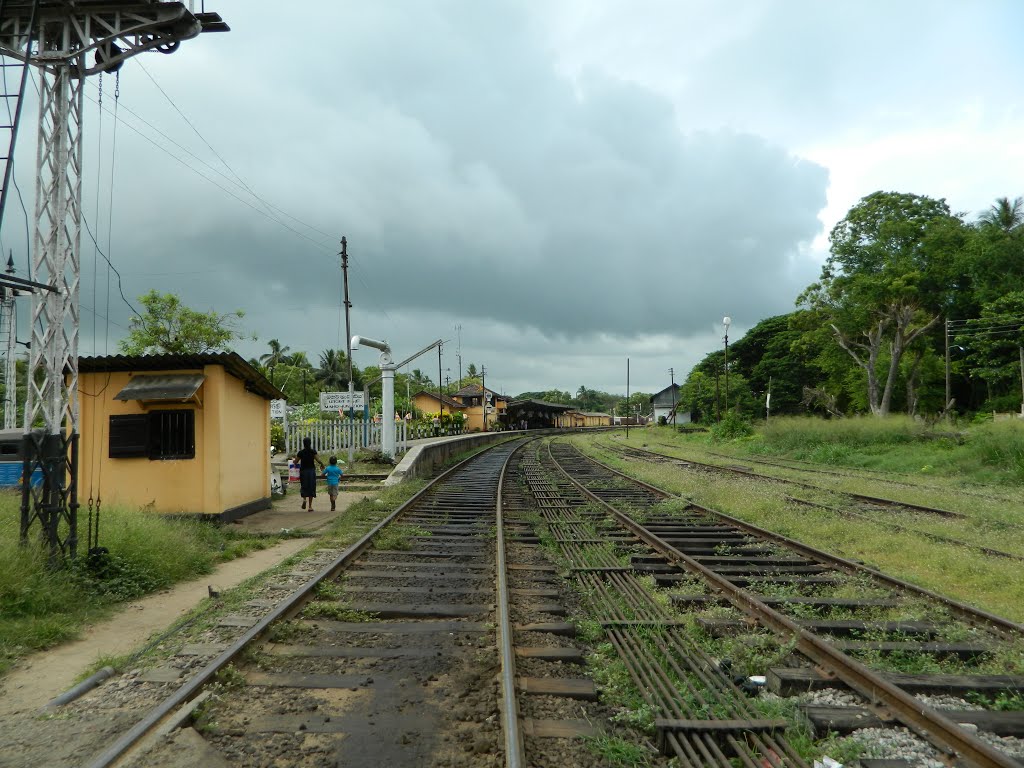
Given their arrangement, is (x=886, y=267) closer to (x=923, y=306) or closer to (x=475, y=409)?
(x=923, y=306)

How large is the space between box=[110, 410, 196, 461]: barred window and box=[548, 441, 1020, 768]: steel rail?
8.48 m

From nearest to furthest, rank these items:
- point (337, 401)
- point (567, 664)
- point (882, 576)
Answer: point (567, 664) → point (882, 576) → point (337, 401)

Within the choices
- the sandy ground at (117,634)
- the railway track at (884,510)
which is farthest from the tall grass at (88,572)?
the railway track at (884,510)

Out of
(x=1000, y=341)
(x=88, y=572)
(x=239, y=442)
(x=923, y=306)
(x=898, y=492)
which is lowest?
(x=898, y=492)

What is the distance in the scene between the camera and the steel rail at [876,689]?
3340mm

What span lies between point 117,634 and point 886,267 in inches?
1557

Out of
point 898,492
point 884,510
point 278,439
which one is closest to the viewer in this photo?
point 884,510

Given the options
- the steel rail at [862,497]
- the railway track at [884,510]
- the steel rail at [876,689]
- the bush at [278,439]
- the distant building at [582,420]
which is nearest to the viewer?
the steel rail at [876,689]

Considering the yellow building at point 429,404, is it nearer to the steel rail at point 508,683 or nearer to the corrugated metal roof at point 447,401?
the corrugated metal roof at point 447,401

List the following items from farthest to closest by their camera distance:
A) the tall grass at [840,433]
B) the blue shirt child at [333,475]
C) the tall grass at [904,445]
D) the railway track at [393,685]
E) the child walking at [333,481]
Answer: the tall grass at [840,433], the tall grass at [904,445], the blue shirt child at [333,475], the child walking at [333,481], the railway track at [393,685]

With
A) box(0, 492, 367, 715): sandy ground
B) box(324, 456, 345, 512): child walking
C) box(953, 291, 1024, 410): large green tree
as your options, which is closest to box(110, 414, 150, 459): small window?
box(0, 492, 367, 715): sandy ground

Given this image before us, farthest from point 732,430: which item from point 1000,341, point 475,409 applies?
point 475,409

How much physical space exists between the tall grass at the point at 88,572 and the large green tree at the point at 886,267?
3598 cm

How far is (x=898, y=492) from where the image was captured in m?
15.3
